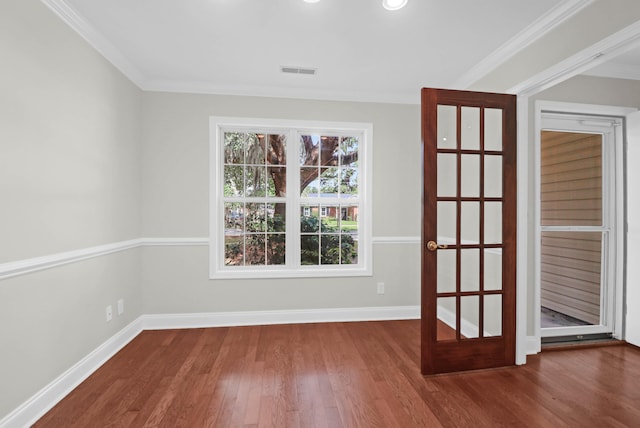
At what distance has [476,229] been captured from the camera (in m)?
2.87

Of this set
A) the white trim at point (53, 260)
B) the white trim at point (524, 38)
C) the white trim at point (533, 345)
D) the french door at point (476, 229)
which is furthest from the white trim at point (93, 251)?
the white trim at point (524, 38)

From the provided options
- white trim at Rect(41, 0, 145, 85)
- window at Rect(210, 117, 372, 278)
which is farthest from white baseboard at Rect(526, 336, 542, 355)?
white trim at Rect(41, 0, 145, 85)

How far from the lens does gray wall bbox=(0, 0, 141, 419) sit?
167cm

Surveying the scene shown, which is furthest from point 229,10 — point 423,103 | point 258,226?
point 258,226

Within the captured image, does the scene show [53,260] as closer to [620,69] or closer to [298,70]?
[298,70]

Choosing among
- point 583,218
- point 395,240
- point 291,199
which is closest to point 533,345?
point 583,218

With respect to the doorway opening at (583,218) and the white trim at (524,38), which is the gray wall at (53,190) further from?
the doorway opening at (583,218)

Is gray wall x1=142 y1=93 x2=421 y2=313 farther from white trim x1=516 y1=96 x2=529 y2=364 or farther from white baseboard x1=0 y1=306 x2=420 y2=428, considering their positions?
white trim x1=516 y1=96 x2=529 y2=364

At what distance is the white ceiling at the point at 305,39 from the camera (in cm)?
207

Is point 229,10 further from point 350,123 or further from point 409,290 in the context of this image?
point 409,290

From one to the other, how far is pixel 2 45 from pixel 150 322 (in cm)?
261

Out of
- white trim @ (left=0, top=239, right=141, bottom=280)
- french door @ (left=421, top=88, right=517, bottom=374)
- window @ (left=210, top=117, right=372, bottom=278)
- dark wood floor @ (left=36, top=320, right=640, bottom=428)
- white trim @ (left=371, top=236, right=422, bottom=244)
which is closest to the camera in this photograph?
white trim @ (left=0, top=239, right=141, bottom=280)

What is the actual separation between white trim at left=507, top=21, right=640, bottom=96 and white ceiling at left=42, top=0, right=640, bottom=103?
0.30 meters

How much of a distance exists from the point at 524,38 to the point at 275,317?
3.36 m
